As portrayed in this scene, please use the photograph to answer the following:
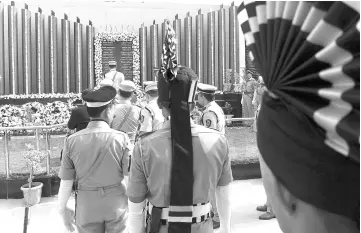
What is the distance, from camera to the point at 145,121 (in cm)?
439

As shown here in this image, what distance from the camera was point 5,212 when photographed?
460 centimetres

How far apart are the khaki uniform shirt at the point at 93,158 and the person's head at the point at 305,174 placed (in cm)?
198

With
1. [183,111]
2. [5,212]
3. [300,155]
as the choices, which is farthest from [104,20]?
[300,155]

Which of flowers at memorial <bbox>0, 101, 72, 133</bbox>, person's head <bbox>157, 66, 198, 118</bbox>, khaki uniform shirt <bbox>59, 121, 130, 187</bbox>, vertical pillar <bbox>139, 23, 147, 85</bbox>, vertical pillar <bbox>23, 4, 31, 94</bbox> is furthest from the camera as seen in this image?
vertical pillar <bbox>139, 23, 147, 85</bbox>

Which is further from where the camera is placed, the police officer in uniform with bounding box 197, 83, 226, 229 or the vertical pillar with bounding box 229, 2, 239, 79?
the vertical pillar with bounding box 229, 2, 239, 79

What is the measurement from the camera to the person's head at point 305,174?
616 mm

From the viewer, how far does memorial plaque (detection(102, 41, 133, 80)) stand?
1190cm

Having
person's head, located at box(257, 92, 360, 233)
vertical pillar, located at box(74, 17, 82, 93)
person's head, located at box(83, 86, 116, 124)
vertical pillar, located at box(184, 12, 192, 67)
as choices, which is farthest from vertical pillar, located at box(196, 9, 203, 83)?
person's head, located at box(257, 92, 360, 233)

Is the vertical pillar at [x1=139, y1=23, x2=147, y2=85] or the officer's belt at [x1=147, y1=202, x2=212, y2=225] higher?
the vertical pillar at [x1=139, y1=23, x2=147, y2=85]

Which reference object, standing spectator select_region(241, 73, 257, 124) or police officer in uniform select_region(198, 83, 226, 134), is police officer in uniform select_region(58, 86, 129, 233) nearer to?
police officer in uniform select_region(198, 83, 226, 134)

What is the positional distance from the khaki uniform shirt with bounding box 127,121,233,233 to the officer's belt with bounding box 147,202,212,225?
0.03 meters

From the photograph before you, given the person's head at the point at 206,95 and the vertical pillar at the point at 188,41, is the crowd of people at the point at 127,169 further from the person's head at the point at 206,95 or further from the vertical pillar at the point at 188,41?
the vertical pillar at the point at 188,41

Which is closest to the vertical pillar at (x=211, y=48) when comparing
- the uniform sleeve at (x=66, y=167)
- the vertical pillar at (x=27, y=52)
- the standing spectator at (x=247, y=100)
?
the standing spectator at (x=247, y=100)

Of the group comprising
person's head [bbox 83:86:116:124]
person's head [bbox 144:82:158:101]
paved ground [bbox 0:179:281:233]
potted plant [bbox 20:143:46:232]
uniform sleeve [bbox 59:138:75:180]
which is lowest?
paved ground [bbox 0:179:281:233]
